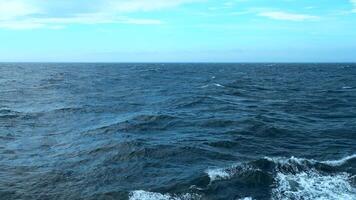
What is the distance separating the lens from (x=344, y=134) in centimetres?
2555

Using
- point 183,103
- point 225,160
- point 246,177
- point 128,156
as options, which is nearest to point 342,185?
point 246,177

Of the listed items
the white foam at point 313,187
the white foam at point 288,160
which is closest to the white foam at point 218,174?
the white foam at point 313,187

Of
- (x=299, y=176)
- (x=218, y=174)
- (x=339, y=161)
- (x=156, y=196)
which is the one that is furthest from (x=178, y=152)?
(x=339, y=161)

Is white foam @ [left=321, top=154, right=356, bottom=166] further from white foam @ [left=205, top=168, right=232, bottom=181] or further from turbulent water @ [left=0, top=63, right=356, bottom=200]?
white foam @ [left=205, top=168, right=232, bottom=181]

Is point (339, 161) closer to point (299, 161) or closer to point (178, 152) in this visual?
point (299, 161)

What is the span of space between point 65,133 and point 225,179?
1317 cm

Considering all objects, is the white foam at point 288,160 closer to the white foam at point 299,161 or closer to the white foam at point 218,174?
the white foam at point 299,161

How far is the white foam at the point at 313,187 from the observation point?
15.1 meters

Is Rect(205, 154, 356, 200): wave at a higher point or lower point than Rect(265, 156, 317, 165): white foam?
lower

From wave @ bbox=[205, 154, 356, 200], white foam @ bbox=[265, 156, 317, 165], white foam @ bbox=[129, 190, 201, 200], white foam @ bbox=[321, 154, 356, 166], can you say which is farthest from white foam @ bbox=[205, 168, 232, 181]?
white foam @ bbox=[321, 154, 356, 166]

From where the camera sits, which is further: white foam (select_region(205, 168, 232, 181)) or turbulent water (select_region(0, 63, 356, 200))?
white foam (select_region(205, 168, 232, 181))

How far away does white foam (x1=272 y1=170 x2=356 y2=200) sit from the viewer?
15078 millimetres

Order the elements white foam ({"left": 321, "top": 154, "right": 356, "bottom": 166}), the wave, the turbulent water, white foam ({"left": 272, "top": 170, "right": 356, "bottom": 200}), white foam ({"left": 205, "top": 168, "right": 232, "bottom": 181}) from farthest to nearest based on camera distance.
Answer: white foam ({"left": 321, "top": 154, "right": 356, "bottom": 166}) → white foam ({"left": 205, "top": 168, "right": 232, "bottom": 181}) → the turbulent water → the wave → white foam ({"left": 272, "top": 170, "right": 356, "bottom": 200})

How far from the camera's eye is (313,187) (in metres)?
15.9
